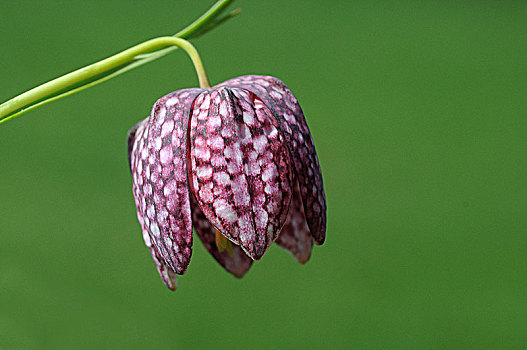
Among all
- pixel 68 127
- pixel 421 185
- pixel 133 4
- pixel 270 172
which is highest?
pixel 133 4

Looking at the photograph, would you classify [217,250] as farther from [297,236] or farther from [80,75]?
[80,75]

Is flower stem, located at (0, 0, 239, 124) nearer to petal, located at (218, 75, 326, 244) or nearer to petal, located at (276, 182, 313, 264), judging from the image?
petal, located at (218, 75, 326, 244)

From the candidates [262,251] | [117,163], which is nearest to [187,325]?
[117,163]

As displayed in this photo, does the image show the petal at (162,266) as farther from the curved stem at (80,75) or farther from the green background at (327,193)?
the green background at (327,193)

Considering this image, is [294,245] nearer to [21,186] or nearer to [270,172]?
[270,172]

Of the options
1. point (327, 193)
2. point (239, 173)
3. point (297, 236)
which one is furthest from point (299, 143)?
point (327, 193)

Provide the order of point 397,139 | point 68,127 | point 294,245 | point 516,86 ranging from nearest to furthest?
1. point 294,245
2. point 68,127
3. point 397,139
4. point 516,86
